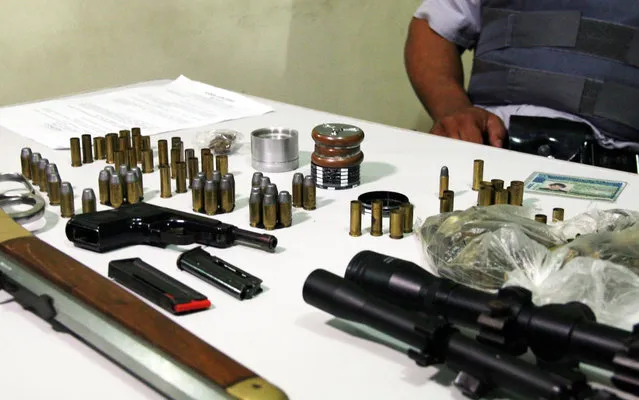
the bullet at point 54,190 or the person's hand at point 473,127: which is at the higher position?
the bullet at point 54,190

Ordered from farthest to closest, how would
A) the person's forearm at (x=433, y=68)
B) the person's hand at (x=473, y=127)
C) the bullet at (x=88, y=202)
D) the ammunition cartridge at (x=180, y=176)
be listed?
the person's forearm at (x=433, y=68) → the person's hand at (x=473, y=127) → the ammunition cartridge at (x=180, y=176) → the bullet at (x=88, y=202)

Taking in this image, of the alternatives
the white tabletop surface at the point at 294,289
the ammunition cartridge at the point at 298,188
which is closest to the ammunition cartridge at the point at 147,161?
the white tabletop surface at the point at 294,289

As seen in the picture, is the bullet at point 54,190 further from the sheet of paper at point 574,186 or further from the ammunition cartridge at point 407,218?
the sheet of paper at point 574,186

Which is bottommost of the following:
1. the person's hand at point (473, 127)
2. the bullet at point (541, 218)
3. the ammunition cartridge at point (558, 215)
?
the person's hand at point (473, 127)

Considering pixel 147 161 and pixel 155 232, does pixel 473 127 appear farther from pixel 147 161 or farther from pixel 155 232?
pixel 155 232

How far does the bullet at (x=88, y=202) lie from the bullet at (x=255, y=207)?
21 cm

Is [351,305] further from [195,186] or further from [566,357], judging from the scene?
[195,186]

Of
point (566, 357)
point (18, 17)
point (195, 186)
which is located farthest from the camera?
point (18, 17)

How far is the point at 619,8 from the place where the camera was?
164 centimetres

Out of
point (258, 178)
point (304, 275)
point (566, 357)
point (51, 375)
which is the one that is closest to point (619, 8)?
point (258, 178)

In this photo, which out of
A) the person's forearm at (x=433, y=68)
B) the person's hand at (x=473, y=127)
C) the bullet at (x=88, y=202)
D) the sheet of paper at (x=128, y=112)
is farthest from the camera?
the person's forearm at (x=433, y=68)

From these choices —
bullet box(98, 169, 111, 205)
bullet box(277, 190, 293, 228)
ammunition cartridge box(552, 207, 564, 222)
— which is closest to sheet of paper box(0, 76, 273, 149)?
bullet box(98, 169, 111, 205)

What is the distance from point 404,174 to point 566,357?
61 cm

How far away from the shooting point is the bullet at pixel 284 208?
3.36 ft
